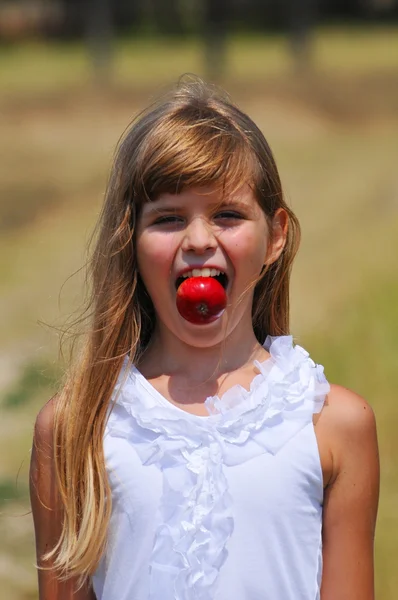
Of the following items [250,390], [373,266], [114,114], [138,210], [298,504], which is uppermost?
[138,210]

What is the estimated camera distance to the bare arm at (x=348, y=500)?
7.04ft

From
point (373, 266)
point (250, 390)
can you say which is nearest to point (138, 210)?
point (250, 390)

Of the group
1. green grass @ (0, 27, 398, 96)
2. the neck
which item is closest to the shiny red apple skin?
the neck

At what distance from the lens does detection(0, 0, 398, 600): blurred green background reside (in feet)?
18.0

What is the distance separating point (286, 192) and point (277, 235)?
7.54 meters

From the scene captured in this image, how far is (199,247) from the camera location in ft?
7.07

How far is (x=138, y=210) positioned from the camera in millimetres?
2273

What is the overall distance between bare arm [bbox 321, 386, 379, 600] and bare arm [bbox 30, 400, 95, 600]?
0.50 metres

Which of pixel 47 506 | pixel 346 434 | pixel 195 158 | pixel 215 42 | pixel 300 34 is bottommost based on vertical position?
pixel 300 34

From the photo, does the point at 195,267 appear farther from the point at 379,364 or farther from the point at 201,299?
the point at 379,364

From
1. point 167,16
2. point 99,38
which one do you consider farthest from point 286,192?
point 167,16

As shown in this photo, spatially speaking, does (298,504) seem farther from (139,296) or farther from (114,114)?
(114,114)

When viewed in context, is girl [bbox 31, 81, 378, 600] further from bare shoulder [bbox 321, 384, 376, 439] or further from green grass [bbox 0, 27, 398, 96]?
green grass [bbox 0, 27, 398, 96]

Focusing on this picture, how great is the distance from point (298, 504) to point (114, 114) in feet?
52.0
